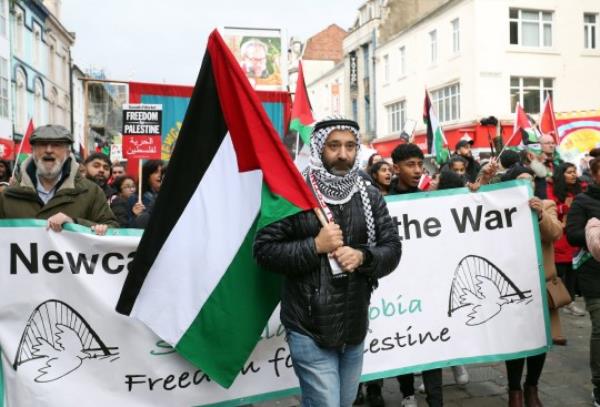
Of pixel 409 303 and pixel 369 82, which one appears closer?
pixel 409 303

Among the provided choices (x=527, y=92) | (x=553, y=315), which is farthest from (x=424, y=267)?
(x=527, y=92)

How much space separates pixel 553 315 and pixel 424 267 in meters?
1.11

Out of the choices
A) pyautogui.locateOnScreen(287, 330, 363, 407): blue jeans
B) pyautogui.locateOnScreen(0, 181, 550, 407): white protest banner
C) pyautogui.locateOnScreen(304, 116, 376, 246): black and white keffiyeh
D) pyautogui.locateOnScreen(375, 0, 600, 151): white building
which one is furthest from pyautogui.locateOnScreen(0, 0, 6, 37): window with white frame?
pyautogui.locateOnScreen(287, 330, 363, 407): blue jeans

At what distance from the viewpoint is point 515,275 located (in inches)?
180

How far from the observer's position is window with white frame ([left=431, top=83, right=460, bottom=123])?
29944 mm

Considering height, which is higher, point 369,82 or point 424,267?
Result: point 369,82

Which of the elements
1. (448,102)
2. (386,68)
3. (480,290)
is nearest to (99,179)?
(480,290)

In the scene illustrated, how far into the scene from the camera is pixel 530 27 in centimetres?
2884

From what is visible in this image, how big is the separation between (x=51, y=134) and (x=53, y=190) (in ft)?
1.20

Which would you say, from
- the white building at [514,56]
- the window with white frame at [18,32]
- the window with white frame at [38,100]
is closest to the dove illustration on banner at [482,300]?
the white building at [514,56]

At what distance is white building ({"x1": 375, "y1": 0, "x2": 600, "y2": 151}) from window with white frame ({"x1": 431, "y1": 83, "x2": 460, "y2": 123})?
48 millimetres

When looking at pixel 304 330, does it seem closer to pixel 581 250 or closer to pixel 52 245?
pixel 52 245

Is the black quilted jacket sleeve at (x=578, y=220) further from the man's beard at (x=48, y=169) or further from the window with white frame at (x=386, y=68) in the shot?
the window with white frame at (x=386, y=68)

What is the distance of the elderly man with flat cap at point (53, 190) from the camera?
388cm
